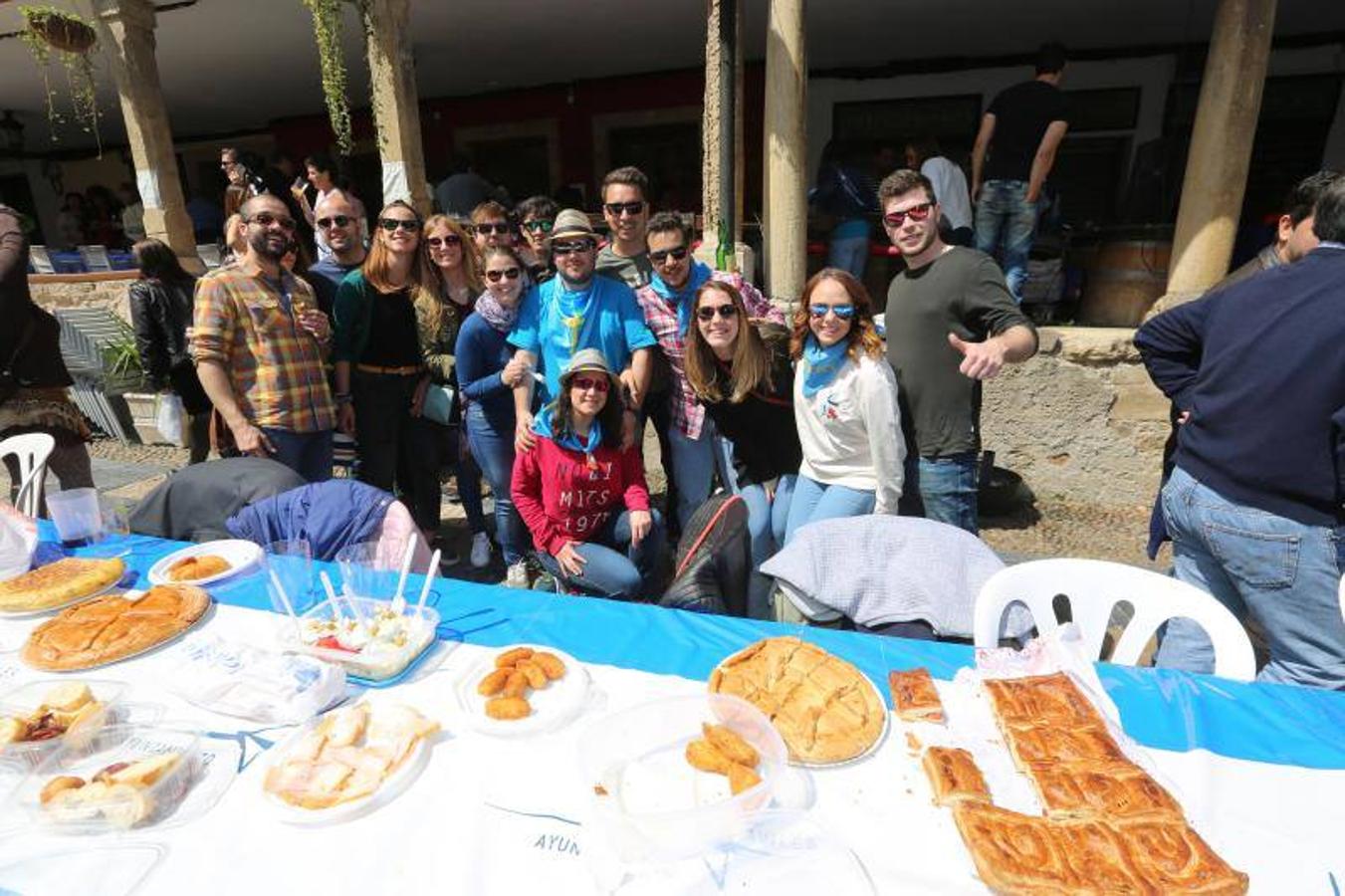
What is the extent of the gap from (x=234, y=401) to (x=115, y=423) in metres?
5.03

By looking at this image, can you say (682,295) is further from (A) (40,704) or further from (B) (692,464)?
(A) (40,704)

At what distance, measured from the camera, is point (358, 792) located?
3.70ft

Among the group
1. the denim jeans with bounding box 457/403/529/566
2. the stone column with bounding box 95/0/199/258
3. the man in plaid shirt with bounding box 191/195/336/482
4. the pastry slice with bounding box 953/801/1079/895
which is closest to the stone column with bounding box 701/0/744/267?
the denim jeans with bounding box 457/403/529/566

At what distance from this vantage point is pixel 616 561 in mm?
2674

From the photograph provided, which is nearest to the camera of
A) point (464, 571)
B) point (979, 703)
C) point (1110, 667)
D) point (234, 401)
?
point (979, 703)

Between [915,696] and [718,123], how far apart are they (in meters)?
4.48

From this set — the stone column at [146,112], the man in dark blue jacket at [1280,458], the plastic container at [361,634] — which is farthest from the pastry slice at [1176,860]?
the stone column at [146,112]

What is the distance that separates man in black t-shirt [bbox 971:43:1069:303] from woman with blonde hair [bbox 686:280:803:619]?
2.62m

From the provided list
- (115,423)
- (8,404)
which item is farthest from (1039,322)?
(115,423)

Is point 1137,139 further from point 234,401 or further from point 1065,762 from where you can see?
point 234,401

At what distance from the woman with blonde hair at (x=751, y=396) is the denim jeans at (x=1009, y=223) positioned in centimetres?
269

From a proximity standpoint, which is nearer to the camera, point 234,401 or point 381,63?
point 234,401

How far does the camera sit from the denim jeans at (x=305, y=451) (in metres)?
3.07

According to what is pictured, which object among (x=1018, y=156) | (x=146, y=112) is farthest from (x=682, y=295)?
(x=146, y=112)
